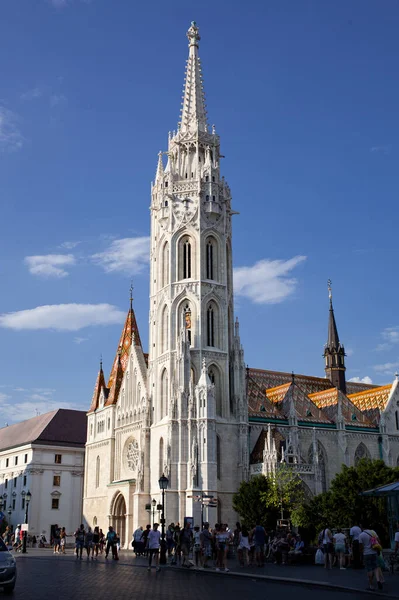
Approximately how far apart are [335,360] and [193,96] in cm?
2965

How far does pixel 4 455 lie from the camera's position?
78.6 meters

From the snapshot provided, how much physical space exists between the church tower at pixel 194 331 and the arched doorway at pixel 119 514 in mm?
5522

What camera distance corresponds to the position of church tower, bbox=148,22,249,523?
167ft

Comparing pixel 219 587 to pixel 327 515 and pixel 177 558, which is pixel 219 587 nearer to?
pixel 177 558

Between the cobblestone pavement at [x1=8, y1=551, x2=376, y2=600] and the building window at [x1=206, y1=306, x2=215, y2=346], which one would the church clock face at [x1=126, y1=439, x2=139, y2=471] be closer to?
the building window at [x1=206, y1=306, x2=215, y2=346]

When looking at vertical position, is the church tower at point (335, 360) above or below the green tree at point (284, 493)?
above

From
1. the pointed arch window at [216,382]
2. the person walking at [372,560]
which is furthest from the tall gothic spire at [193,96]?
the person walking at [372,560]

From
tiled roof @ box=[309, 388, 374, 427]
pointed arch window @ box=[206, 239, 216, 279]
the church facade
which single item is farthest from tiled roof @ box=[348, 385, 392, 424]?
pointed arch window @ box=[206, 239, 216, 279]

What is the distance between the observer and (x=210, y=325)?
56.6 metres

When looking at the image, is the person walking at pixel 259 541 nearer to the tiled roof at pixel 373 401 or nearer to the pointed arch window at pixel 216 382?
the pointed arch window at pixel 216 382

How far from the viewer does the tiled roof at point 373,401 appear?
63997 mm

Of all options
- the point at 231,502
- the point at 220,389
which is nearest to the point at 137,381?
the point at 220,389

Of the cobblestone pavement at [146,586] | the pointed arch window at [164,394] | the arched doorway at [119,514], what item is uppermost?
the pointed arch window at [164,394]

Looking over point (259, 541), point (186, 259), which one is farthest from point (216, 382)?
point (259, 541)
